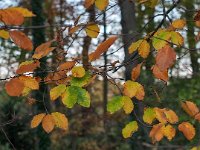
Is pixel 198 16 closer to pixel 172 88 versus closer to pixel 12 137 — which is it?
pixel 12 137

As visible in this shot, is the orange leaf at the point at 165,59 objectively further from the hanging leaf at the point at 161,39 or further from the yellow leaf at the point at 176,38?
the yellow leaf at the point at 176,38

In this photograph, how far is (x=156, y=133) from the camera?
2.70m

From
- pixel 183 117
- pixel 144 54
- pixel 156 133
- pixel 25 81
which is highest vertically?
pixel 144 54

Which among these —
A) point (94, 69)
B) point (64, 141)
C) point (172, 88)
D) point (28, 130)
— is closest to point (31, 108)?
point (28, 130)

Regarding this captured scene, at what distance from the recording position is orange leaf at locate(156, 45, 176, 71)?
2.04 m

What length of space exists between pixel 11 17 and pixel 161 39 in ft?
2.87

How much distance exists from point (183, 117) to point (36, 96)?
4.22 m

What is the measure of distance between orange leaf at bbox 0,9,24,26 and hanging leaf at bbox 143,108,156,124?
52.6 inches

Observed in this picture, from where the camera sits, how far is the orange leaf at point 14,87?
2.09 metres

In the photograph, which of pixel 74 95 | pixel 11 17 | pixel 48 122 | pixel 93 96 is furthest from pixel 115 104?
pixel 93 96

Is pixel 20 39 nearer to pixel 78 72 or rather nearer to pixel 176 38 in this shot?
pixel 78 72

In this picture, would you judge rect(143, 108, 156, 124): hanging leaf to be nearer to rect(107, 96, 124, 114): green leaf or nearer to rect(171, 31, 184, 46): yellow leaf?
rect(107, 96, 124, 114): green leaf

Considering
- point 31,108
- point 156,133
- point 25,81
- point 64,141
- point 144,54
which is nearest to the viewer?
point 25,81

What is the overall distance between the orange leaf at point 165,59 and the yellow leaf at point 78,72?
510mm
